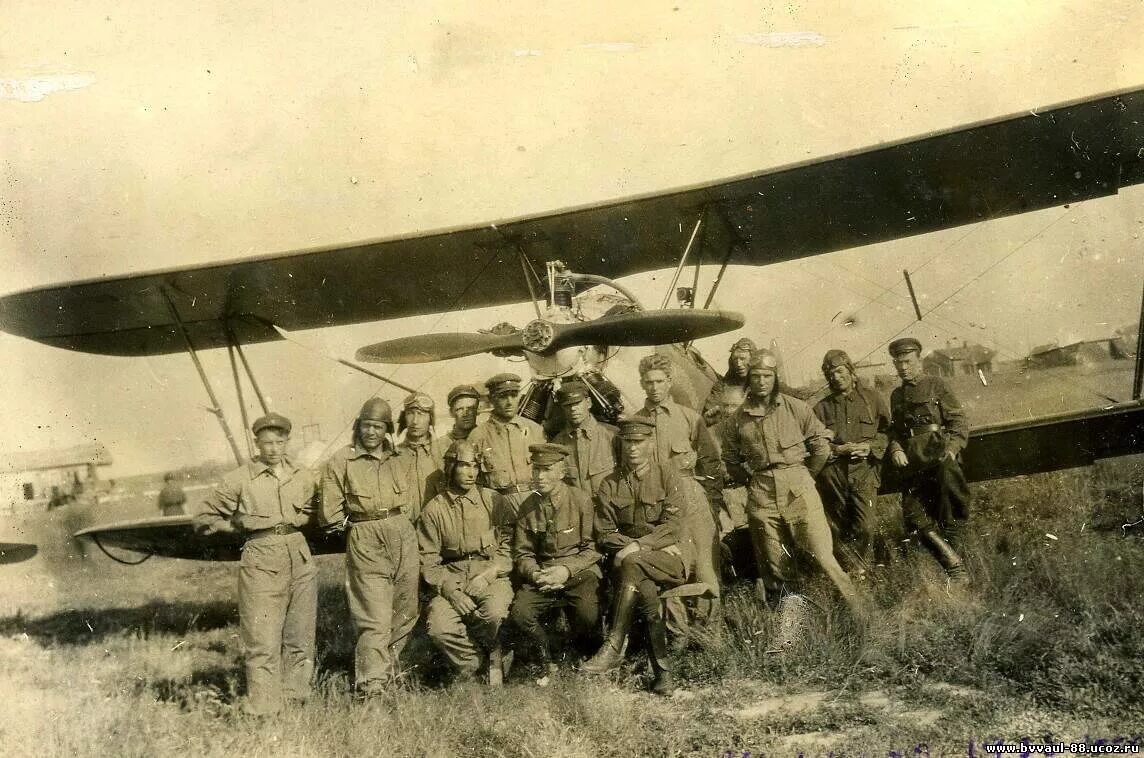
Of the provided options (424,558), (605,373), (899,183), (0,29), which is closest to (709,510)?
(605,373)

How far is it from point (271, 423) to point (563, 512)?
178 cm

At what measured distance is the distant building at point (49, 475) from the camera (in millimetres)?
10930

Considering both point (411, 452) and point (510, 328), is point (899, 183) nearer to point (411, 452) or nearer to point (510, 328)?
point (510, 328)

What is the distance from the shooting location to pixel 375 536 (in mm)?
4293

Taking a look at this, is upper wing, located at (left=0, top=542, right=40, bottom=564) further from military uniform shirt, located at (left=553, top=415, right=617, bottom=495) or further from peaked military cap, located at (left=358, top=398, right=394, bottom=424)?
military uniform shirt, located at (left=553, top=415, right=617, bottom=495)

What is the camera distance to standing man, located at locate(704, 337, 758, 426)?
5090 millimetres

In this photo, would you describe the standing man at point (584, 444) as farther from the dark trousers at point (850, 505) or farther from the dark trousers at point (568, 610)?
the dark trousers at point (850, 505)

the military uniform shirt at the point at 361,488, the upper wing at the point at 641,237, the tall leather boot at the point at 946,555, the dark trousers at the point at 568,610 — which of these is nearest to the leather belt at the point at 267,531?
the military uniform shirt at the point at 361,488

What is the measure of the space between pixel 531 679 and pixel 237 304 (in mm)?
4169

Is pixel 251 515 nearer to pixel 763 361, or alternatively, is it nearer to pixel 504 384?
pixel 504 384

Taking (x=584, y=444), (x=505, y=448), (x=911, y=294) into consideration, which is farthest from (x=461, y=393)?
(x=911, y=294)

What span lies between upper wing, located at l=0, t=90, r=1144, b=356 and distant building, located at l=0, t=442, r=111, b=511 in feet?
20.0

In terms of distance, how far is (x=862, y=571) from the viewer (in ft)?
14.7

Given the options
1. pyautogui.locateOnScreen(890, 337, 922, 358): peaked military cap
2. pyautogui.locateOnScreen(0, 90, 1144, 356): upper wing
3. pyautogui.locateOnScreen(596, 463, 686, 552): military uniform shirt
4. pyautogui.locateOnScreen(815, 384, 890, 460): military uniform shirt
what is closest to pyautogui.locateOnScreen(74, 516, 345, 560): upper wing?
pyautogui.locateOnScreen(0, 90, 1144, 356): upper wing
